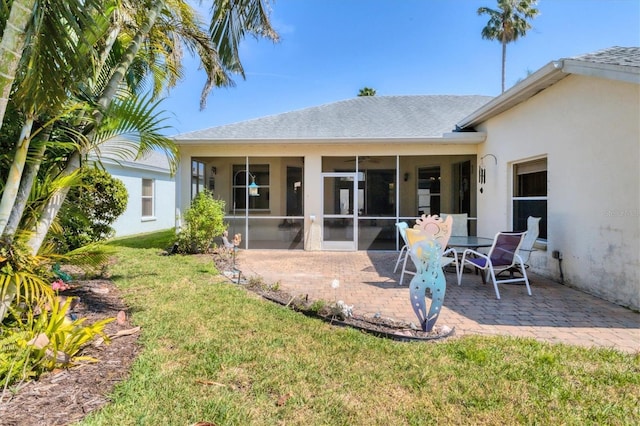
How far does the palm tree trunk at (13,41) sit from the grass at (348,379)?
2518 mm

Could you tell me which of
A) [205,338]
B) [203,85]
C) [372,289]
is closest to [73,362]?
[205,338]

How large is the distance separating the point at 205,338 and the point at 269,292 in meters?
2.11

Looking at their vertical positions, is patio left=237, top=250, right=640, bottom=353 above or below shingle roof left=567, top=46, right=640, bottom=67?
below

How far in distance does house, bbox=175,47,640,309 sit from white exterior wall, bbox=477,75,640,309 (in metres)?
0.02

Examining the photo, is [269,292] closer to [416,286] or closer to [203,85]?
[416,286]

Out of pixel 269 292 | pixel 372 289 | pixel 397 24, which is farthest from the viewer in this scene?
pixel 397 24

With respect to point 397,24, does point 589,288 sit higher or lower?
lower

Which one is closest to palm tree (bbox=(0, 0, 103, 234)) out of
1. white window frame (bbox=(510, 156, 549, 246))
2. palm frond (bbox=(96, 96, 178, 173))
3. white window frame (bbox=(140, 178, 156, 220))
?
palm frond (bbox=(96, 96, 178, 173))

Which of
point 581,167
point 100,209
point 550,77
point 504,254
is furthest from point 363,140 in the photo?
point 100,209

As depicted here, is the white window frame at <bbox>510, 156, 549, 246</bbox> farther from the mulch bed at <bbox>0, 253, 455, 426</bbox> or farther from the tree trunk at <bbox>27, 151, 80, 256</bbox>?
the tree trunk at <bbox>27, 151, 80, 256</bbox>

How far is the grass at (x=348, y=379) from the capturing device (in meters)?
2.67

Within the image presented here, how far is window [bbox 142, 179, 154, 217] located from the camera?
17938 mm

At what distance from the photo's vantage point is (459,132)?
10.8 metres

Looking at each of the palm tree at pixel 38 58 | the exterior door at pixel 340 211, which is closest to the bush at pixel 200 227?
the exterior door at pixel 340 211
